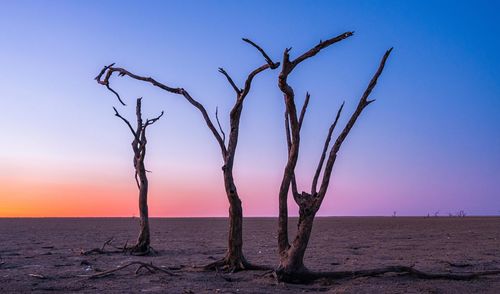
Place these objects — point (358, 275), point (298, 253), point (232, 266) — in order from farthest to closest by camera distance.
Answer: point (232, 266) → point (358, 275) → point (298, 253)

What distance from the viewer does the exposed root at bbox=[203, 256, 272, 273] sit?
39.7 ft

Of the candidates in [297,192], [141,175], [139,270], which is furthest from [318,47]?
[141,175]

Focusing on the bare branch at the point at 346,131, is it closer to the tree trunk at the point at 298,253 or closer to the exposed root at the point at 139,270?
the tree trunk at the point at 298,253

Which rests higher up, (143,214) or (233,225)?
(143,214)

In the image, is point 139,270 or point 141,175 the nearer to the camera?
point 139,270

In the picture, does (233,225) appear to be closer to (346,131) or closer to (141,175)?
(346,131)

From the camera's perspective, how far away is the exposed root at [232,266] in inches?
477

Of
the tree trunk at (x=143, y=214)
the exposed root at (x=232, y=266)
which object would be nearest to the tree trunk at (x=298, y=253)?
the exposed root at (x=232, y=266)

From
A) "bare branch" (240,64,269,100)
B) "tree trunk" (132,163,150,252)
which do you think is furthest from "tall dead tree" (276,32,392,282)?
"tree trunk" (132,163,150,252)

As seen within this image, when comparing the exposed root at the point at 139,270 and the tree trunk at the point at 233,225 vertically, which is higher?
the tree trunk at the point at 233,225

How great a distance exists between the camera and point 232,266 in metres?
12.1

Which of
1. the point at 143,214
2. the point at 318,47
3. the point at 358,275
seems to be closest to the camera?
the point at 318,47

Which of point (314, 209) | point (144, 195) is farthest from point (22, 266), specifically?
point (314, 209)

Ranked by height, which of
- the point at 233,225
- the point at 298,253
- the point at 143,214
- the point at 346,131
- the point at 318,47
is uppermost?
the point at 318,47
